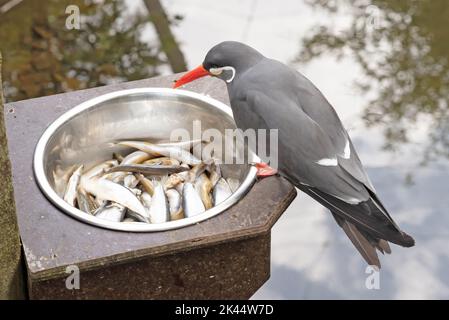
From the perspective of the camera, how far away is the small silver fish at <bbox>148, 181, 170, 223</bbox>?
2521 mm

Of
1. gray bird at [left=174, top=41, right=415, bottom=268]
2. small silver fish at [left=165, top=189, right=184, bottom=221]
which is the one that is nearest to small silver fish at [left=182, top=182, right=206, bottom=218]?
small silver fish at [left=165, top=189, right=184, bottom=221]

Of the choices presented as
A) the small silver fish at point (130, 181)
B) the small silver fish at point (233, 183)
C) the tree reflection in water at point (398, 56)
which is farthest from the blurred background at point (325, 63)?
the small silver fish at point (130, 181)

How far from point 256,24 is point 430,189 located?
4.38 feet

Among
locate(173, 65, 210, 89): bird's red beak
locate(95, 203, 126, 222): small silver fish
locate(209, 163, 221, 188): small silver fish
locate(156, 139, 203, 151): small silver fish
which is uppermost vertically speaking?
locate(173, 65, 210, 89): bird's red beak

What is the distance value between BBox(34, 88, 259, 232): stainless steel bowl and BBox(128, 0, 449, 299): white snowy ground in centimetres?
51

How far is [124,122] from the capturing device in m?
2.80

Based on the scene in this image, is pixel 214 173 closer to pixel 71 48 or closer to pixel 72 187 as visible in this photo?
pixel 72 187

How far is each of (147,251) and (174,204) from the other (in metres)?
0.34

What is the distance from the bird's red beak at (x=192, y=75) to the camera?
268cm

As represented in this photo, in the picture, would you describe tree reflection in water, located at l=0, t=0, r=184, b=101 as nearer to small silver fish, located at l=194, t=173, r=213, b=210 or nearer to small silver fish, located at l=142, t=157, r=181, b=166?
small silver fish, located at l=142, t=157, r=181, b=166

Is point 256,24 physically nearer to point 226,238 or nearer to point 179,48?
point 179,48

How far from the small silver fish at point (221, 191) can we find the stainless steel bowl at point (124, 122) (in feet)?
0.15

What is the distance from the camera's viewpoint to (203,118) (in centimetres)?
278

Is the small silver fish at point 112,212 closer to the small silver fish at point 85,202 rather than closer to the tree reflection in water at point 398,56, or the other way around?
the small silver fish at point 85,202
